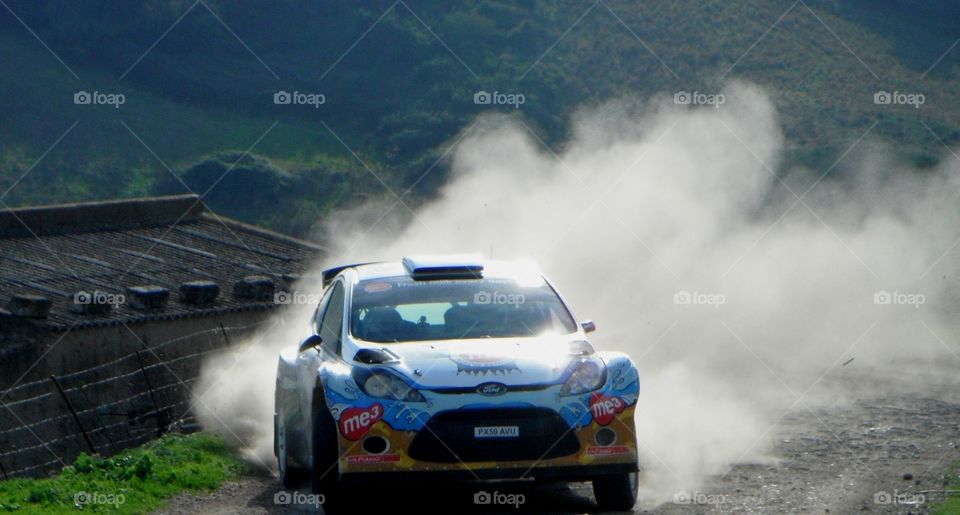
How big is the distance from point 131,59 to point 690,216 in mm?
59126

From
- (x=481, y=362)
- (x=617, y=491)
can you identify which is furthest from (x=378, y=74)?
(x=617, y=491)

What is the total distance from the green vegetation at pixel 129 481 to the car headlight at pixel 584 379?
3274 millimetres

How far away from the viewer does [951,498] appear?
28.3 feet

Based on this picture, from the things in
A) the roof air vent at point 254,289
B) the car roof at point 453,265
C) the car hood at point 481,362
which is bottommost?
the car hood at point 481,362

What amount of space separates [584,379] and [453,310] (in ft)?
4.81

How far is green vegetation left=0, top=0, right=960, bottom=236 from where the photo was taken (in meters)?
66.4

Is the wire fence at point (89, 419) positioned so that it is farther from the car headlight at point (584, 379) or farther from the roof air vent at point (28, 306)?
the car headlight at point (584, 379)

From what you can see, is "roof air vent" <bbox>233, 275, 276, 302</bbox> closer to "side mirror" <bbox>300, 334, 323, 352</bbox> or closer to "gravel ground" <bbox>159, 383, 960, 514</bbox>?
"gravel ground" <bbox>159, 383, 960, 514</bbox>

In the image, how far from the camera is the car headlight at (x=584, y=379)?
8680 millimetres

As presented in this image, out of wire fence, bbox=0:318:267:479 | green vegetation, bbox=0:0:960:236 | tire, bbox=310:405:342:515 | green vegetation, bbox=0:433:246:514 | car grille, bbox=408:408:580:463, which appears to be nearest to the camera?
car grille, bbox=408:408:580:463

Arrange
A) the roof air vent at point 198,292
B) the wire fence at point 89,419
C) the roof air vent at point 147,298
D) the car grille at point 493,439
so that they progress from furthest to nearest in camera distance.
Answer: the roof air vent at point 198,292
the roof air vent at point 147,298
the wire fence at point 89,419
the car grille at point 493,439

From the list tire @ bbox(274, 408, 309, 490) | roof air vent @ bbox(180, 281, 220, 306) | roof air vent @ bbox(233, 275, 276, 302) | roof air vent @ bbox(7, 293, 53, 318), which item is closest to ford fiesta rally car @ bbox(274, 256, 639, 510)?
tire @ bbox(274, 408, 309, 490)

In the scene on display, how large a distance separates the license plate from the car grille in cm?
2

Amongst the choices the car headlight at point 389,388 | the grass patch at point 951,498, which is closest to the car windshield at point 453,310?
the car headlight at point 389,388
